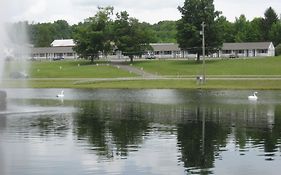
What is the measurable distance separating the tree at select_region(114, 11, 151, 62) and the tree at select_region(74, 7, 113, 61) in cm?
231

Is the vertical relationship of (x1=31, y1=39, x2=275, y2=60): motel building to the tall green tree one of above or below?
below

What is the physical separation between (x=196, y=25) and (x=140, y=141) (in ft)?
309

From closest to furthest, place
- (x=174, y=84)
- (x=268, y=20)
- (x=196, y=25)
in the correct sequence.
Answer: (x=174, y=84)
(x=196, y=25)
(x=268, y=20)

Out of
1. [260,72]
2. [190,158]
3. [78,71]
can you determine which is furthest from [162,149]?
[78,71]

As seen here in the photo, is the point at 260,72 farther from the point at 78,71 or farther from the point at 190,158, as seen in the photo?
the point at 190,158

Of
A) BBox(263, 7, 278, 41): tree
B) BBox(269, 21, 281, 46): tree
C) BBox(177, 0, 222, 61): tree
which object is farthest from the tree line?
BBox(263, 7, 278, 41): tree

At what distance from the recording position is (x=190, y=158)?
1925cm

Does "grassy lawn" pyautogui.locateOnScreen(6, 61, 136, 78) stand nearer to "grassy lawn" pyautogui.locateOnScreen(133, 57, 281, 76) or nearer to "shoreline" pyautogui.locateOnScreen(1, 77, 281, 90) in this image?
"grassy lawn" pyautogui.locateOnScreen(133, 57, 281, 76)

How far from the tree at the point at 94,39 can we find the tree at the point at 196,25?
16221mm

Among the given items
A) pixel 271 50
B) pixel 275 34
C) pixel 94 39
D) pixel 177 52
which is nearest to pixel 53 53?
pixel 177 52

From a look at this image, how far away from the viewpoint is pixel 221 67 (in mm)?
103312

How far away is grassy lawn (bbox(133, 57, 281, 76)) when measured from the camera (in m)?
96.2

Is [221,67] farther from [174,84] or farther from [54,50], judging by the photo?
[54,50]

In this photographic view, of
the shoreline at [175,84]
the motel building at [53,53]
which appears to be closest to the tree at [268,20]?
the motel building at [53,53]
